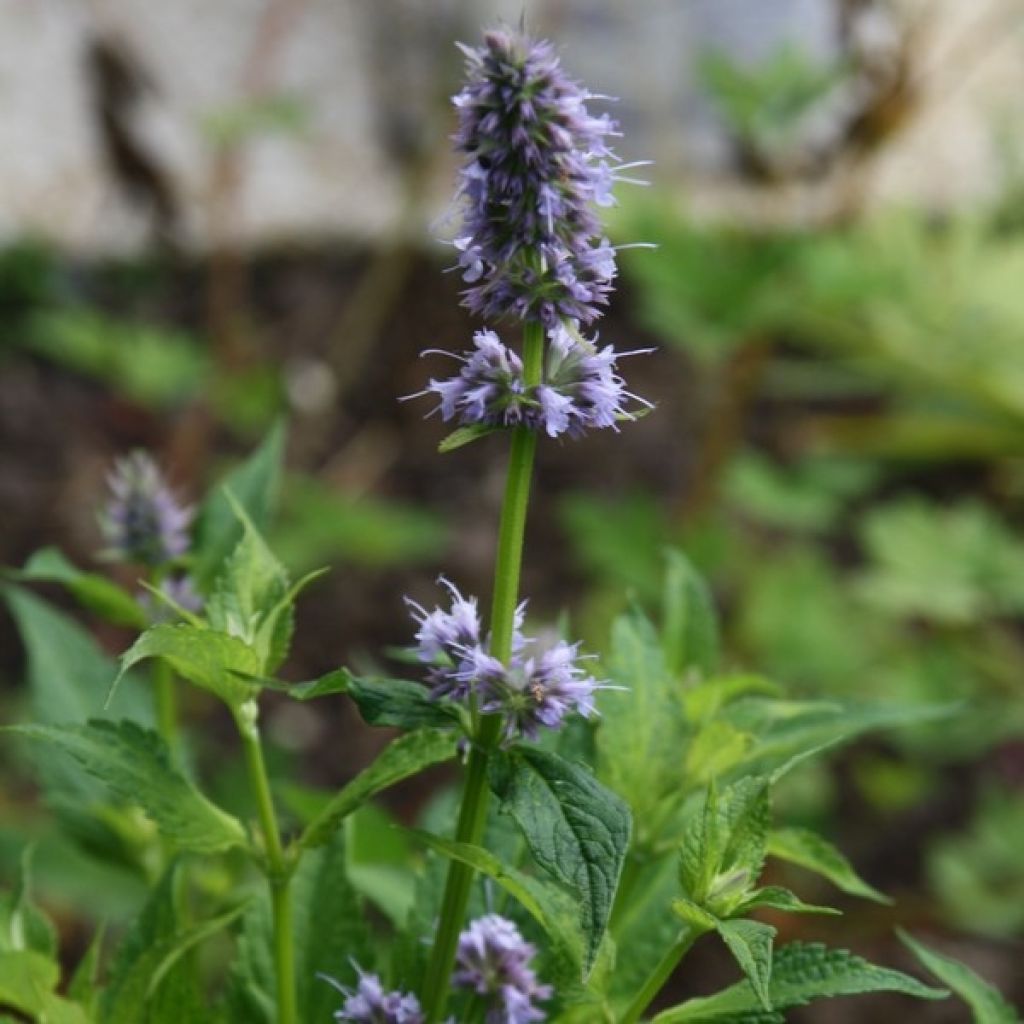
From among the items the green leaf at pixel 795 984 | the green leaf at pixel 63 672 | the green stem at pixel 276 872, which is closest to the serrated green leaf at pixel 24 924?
the green stem at pixel 276 872

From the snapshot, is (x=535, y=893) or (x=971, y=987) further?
(x=971, y=987)

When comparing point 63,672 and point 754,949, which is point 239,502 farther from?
point 754,949

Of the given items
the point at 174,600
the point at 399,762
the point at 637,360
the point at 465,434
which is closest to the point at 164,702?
the point at 174,600

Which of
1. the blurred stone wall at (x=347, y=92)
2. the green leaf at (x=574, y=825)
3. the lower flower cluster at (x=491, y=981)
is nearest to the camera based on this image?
the green leaf at (x=574, y=825)

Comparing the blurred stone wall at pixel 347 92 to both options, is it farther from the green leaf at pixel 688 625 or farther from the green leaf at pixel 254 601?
the green leaf at pixel 254 601

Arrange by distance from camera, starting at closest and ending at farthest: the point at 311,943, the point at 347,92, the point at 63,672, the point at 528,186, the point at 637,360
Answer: the point at 528,186 → the point at 311,943 → the point at 63,672 → the point at 637,360 → the point at 347,92

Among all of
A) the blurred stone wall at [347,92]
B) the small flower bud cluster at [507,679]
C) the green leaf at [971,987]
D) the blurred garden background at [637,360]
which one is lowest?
the green leaf at [971,987]

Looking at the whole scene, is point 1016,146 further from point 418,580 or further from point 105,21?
point 105,21

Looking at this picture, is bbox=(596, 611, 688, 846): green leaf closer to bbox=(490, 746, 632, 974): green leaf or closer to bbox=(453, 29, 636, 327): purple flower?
bbox=(490, 746, 632, 974): green leaf
